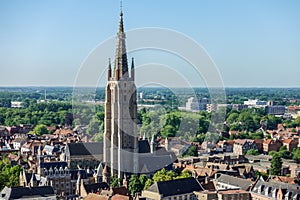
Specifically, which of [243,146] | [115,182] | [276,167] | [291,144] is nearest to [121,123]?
[115,182]

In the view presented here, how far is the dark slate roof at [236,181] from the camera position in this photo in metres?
A: 59.3

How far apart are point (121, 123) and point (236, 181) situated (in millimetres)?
18528

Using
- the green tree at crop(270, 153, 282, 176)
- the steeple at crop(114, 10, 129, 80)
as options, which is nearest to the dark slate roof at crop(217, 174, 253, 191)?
the green tree at crop(270, 153, 282, 176)

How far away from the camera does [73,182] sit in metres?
64.8

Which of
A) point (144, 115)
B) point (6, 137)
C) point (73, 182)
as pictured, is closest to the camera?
point (73, 182)

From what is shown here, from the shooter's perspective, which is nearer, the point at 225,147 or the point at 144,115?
the point at 225,147

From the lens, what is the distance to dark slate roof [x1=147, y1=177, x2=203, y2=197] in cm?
5538

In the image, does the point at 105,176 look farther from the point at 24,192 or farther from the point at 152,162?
the point at 24,192

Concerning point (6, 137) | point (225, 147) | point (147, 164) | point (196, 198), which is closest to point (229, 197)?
point (196, 198)

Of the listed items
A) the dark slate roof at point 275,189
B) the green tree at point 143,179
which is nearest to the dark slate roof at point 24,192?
the green tree at point 143,179

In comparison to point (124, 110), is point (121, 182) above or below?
below

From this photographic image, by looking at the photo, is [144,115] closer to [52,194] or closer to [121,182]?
[121,182]

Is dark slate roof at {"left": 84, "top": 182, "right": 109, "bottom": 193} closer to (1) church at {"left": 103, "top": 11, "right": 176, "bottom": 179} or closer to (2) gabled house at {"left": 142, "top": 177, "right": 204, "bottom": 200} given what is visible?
(2) gabled house at {"left": 142, "top": 177, "right": 204, "bottom": 200}

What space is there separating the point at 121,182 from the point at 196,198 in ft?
42.3
